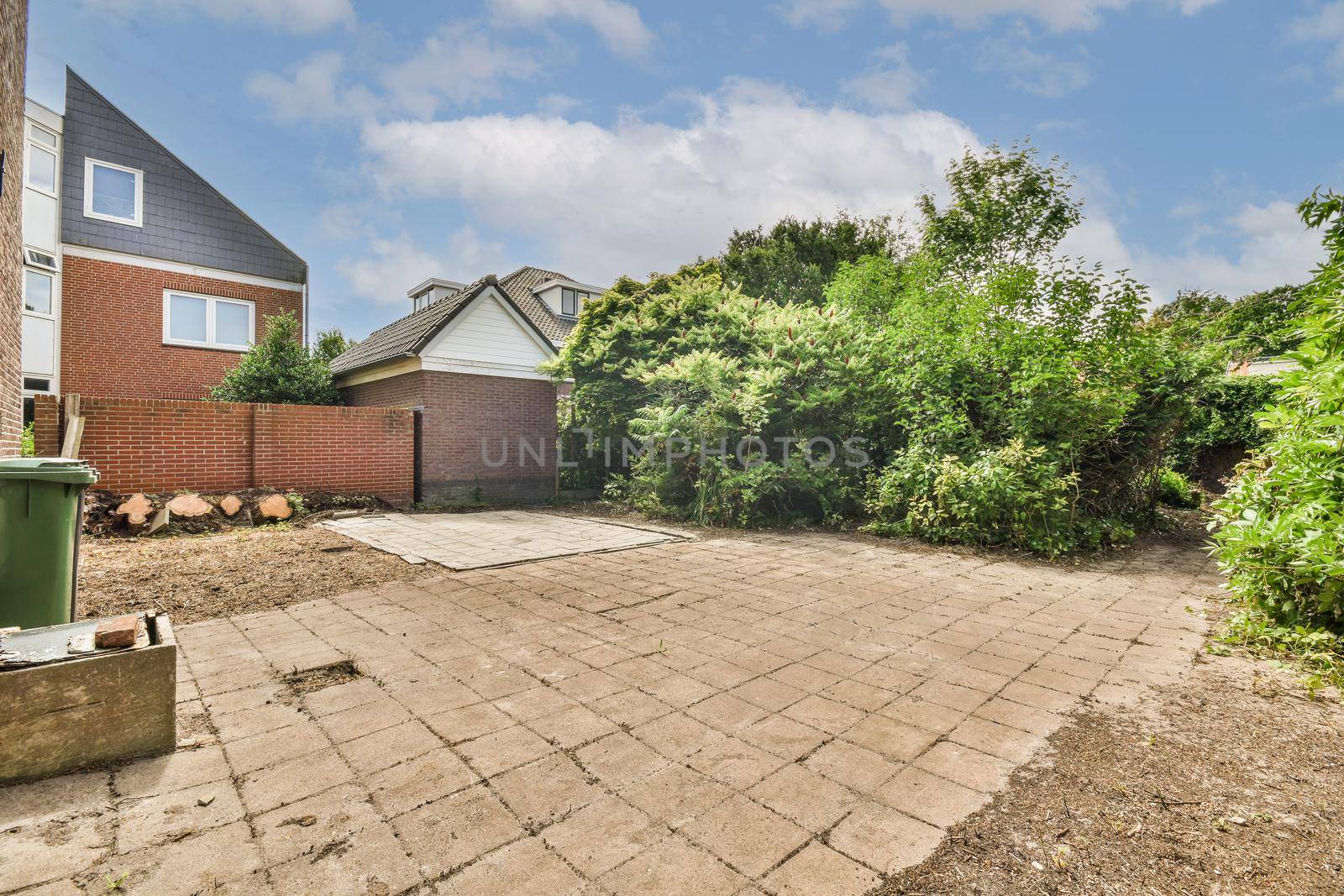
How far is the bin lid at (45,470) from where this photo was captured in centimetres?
281

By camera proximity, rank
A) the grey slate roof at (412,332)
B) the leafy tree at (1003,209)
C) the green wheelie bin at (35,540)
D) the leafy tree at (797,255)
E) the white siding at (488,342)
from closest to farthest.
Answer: the green wheelie bin at (35,540) → the grey slate roof at (412,332) → the white siding at (488,342) → the leafy tree at (1003,209) → the leafy tree at (797,255)

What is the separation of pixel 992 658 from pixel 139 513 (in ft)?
32.5

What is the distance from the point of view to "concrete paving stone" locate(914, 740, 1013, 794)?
216cm

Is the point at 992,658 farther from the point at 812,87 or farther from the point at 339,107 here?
the point at 339,107

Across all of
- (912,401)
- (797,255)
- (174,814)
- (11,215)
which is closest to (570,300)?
(797,255)

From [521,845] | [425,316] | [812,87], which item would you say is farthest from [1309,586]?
[425,316]

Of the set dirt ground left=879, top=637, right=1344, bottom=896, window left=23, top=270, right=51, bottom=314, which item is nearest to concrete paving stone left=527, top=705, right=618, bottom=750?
dirt ground left=879, top=637, right=1344, bottom=896

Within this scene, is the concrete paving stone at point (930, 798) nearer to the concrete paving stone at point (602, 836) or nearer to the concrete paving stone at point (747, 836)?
the concrete paving stone at point (747, 836)

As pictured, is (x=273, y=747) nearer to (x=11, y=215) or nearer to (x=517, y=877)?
(x=517, y=877)

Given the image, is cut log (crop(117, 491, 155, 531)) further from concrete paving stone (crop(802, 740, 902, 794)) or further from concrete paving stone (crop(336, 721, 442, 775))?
concrete paving stone (crop(802, 740, 902, 794))

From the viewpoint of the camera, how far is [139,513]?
25.2 ft

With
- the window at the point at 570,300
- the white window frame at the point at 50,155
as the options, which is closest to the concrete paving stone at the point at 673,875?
the white window frame at the point at 50,155

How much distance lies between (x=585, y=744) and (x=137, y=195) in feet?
61.2

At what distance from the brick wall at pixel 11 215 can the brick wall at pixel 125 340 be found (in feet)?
29.4
